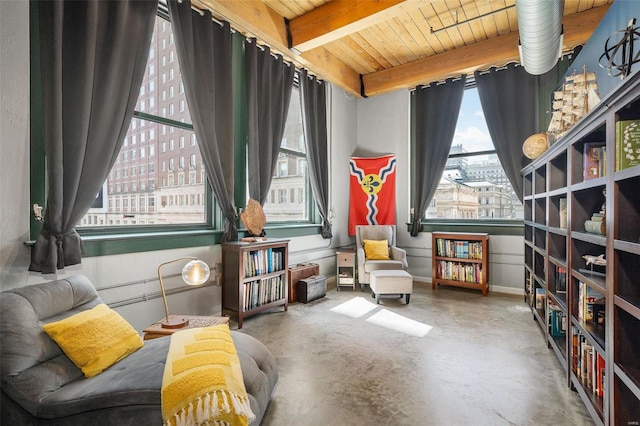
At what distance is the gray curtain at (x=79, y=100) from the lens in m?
2.12

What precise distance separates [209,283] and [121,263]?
0.99m

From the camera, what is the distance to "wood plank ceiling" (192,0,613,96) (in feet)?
11.5

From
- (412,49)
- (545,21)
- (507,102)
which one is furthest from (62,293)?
(507,102)

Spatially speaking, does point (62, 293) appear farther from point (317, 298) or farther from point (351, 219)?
point (351, 219)

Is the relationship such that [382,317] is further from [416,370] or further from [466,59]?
[466,59]

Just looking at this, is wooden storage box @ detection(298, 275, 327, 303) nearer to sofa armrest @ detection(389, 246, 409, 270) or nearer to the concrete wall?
the concrete wall

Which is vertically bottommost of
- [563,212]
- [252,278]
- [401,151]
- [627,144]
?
[252,278]

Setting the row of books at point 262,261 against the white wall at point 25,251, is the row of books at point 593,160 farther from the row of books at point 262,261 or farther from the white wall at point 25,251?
the white wall at point 25,251

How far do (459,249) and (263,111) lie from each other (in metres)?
3.48

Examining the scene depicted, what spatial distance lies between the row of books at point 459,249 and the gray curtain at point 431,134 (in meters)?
0.54

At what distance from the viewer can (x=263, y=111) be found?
3.98 metres

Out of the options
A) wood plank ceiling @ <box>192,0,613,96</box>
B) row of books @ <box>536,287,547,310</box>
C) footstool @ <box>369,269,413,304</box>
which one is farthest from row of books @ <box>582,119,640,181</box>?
footstool @ <box>369,269,413,304</box>

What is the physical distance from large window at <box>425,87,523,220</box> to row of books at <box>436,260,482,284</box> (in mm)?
869

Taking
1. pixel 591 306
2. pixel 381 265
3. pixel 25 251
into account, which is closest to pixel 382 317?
pixel 381 265
